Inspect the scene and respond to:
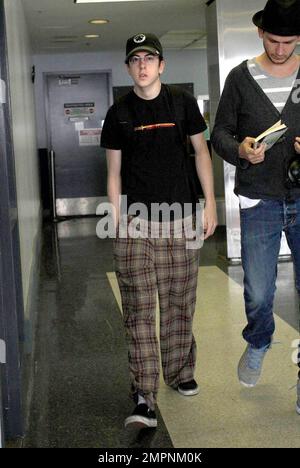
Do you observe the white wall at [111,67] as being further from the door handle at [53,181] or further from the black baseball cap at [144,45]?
the black baseball cap at [144,45]

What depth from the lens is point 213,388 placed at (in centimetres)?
349

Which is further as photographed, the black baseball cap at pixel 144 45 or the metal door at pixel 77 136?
the metal door at pixel 77 136

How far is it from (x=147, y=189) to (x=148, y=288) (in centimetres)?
41

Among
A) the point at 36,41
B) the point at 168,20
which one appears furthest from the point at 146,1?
the point at 36,41

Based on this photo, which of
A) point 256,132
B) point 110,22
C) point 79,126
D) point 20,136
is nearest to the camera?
point 256,132

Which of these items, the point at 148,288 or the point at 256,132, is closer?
the point at 256,132

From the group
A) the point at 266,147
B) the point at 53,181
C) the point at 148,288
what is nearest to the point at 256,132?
the point at 266,147

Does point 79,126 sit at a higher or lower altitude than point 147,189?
higher

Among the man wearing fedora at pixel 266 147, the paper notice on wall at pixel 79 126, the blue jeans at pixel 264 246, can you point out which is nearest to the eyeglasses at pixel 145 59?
the man wearing fedora at pixel 266 147

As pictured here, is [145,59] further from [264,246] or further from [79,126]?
[79,126]

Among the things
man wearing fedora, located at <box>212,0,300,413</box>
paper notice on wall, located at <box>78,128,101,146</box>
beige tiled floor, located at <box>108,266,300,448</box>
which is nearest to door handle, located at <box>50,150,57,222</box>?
paper notice on wall, located at <box>78,128,101,146</box>

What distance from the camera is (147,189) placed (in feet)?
9.89

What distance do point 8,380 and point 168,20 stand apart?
6306mm

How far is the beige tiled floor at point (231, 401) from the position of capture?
2.89 metres
